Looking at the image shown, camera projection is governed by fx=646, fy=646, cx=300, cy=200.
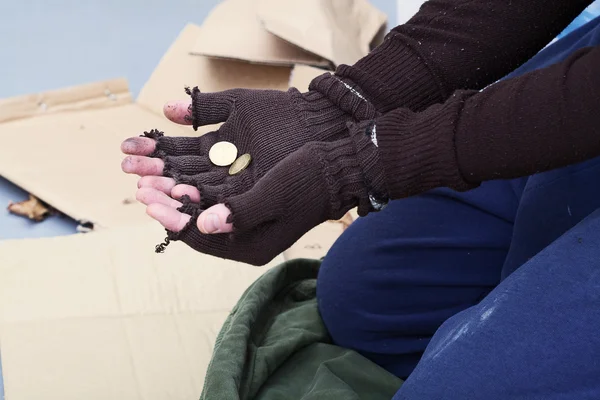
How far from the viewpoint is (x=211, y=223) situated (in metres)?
0.58

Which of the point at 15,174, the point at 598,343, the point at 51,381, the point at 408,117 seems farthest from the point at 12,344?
the point at 598,343

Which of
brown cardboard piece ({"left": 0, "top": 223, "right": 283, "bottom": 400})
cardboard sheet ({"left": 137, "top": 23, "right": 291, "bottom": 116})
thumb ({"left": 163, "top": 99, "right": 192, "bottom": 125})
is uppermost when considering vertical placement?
thumb ({"left": 163, "top": 99, "right": 192, "bottom": 125})

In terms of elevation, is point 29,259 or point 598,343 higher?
point 598,343

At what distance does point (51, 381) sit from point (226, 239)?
449 mm

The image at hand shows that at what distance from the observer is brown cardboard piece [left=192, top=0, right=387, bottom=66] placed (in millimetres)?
1449

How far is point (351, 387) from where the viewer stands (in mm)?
781

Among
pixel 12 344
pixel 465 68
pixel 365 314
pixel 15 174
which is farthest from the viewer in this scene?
pixel 15 174

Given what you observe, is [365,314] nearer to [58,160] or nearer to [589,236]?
[589,236]

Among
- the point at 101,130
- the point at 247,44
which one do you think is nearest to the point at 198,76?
the point at 247,44

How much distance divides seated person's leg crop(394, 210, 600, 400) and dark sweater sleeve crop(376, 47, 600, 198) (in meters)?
0.08

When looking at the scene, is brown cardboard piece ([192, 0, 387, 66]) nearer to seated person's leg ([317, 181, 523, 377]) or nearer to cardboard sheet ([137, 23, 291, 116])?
cardboard sheet ([137, 23, 291, 116])

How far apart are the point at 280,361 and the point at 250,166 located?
0.28 meters

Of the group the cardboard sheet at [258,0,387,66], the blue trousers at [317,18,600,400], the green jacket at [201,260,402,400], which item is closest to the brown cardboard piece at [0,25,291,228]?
the cardboard sheet at [258,0,387,66]

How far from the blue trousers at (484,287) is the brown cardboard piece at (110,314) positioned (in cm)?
25
